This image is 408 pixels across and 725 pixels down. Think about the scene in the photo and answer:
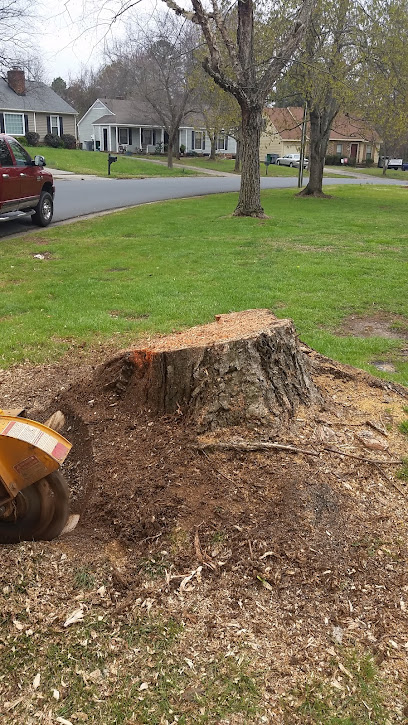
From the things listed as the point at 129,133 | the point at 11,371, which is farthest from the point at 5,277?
the point at 129,133

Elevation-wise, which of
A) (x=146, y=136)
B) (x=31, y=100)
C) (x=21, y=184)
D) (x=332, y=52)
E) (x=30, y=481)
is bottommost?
(x=30, y=481)

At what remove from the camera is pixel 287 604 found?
288 cm

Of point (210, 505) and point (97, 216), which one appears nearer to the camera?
point (210, 505)

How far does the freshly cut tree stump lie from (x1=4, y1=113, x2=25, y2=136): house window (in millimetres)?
48170

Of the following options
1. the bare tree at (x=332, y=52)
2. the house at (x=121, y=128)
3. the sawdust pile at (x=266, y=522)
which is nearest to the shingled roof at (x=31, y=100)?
the house at (x=121, y=128)

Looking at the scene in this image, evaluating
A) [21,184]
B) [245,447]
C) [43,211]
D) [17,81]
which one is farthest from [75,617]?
[17,81]

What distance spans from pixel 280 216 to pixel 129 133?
47104mm

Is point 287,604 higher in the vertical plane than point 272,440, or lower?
lower

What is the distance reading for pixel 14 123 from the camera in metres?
47.1

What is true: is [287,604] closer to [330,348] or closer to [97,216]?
[330,348]

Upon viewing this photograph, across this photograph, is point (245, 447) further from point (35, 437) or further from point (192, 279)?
point (192, 279)

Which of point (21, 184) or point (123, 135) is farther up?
point (123, 135)

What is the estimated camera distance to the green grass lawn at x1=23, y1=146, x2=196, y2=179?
37.3 meters

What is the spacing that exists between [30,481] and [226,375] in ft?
4.58
